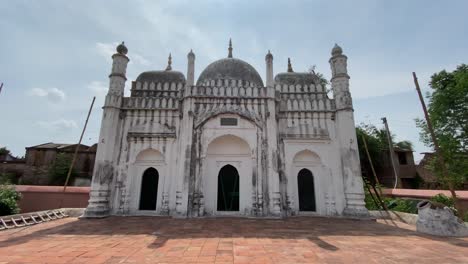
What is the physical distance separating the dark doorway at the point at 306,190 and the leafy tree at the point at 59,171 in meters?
25.1

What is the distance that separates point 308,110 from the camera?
12938 millimetres

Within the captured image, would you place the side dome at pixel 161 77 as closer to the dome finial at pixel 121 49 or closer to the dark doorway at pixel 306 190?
the dome finial at pixel 121 49

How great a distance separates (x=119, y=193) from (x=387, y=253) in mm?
11368

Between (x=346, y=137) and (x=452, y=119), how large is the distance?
34.9 ft

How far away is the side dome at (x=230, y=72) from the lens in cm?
1538

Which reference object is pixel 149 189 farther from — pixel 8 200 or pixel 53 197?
pixel 8 200

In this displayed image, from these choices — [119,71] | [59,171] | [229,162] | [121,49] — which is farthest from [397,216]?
[59,171]

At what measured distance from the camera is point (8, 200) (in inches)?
404

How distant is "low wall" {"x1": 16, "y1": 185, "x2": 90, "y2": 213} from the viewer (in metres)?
12.3

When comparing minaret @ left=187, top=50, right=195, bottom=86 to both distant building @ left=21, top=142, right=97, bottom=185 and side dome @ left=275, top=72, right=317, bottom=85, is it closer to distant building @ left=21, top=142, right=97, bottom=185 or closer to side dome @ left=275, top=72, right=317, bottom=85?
side dome @ left=275, top=72, right=317, bottom=85

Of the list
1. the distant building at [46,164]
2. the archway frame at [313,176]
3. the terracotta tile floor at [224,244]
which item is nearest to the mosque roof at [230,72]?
the archway frame at [313,176]

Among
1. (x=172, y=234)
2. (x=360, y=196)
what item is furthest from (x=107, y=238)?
(x=360, y=196)

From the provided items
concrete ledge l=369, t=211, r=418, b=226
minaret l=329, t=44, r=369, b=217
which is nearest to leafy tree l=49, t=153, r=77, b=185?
minaret l=329, t=44, r=369, b=217

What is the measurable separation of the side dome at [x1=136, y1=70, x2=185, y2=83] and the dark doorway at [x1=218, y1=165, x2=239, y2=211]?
7.40 m
